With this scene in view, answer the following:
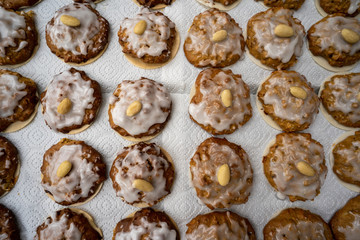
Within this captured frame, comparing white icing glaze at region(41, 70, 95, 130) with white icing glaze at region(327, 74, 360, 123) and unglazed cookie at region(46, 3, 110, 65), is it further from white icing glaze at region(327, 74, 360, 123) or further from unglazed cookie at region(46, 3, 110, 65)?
white icing glaze at region(327, 74, 360, 123)

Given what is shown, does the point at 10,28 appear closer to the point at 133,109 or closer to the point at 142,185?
the point at 133,109

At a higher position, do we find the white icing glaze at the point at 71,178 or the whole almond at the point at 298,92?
the whole almond at the point at 298,92

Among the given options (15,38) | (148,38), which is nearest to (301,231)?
(148,38)

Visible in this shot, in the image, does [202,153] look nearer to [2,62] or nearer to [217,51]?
[217,51]

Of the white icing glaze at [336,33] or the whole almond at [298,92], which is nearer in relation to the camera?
the whole almond at [298,92]

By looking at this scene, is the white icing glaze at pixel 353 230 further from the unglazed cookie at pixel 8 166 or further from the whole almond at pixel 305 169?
the unglazed cookie at pixel 8 166

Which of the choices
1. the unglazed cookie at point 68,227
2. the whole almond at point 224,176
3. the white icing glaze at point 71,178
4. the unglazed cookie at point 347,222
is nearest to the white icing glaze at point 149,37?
the white icing glaze at point 71,178

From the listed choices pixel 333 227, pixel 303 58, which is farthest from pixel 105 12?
pixel 333 227
